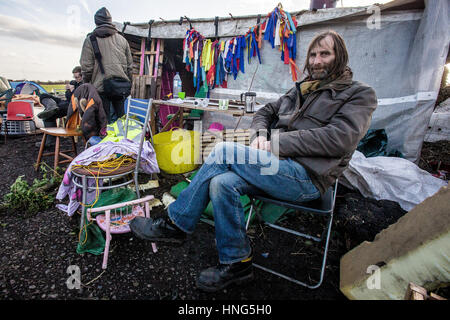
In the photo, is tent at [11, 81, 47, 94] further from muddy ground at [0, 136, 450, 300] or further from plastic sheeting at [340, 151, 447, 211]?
plastic sheeting at [340, 151, 447, 211]

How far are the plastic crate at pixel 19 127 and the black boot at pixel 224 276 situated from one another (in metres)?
6.79

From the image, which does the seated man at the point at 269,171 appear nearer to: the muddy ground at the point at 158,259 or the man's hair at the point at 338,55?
the man's hair at the point at 338,55

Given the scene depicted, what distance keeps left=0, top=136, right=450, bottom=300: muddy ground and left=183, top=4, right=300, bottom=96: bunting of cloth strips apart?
124 inches

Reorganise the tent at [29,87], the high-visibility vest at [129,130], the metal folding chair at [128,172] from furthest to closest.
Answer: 1. the tent at [29,87]
2. the high-visibility vest at [129,130]
3. the metal folding chair at [128,172]

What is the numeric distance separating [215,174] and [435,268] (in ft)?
4.40

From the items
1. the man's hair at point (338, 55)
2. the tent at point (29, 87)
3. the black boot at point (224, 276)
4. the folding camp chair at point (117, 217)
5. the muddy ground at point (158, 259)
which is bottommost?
the muddy ground at point (158, 259)

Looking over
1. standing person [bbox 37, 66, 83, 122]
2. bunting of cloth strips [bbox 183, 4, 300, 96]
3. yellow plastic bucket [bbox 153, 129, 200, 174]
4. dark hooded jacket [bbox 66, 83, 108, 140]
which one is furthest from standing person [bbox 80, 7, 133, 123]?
yellow plastic bucket [bbox 153, 129, 200, 174]

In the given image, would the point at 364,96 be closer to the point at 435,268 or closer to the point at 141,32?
the point at 435,268

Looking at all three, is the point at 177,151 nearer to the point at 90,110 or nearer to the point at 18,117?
the point at 90,110

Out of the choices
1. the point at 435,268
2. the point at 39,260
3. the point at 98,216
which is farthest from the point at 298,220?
the point at 39,260

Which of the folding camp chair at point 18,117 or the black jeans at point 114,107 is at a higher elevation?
the black jeans at point 114,107

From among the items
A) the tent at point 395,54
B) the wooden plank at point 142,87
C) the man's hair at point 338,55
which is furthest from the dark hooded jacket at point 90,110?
the tent at point 395,54

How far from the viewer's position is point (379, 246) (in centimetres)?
152

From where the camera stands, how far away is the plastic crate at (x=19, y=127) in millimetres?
5555
